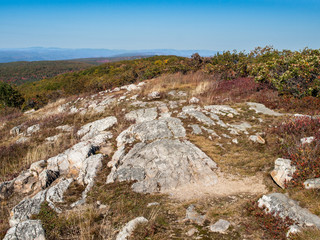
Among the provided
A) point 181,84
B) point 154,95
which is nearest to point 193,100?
point 154,95

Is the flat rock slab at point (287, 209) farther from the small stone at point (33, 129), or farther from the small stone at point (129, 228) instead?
the small stone at point (33, 129)

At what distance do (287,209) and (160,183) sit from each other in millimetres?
3064

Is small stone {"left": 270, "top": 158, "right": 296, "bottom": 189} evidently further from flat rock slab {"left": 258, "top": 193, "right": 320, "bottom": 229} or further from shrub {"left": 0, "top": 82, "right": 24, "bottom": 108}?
shrub {"left": 0, "top": 82, "right": 24, "bottom": 108}

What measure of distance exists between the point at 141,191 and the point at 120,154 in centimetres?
196

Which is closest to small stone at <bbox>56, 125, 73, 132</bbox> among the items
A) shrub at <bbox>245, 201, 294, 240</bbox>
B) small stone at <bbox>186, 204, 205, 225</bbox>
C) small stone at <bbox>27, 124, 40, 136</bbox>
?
small stone at <bbox>27, 124, 40, 136</bbox>

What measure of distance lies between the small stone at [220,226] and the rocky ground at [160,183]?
1 cm

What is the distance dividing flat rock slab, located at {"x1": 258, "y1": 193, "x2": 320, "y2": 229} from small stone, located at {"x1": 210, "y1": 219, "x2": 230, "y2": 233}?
0.94m

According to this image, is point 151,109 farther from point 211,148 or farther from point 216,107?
point 211,148

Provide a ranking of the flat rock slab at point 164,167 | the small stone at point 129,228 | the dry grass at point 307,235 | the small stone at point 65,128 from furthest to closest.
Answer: the small stone at point 65,128
the flat rock slab at point 164,167
the small stone at point 129,228
the dry grass at point 307,235

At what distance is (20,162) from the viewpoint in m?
8.95

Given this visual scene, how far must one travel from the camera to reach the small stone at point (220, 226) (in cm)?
378

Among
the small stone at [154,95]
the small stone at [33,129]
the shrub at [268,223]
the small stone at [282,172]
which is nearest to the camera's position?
the shrub at [268,223]

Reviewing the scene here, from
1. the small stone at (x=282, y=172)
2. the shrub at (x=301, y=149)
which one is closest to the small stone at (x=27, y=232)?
the small stone at (x=282, y=172)

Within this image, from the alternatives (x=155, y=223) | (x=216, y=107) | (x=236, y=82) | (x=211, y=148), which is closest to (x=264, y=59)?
(x=236, y=82)
